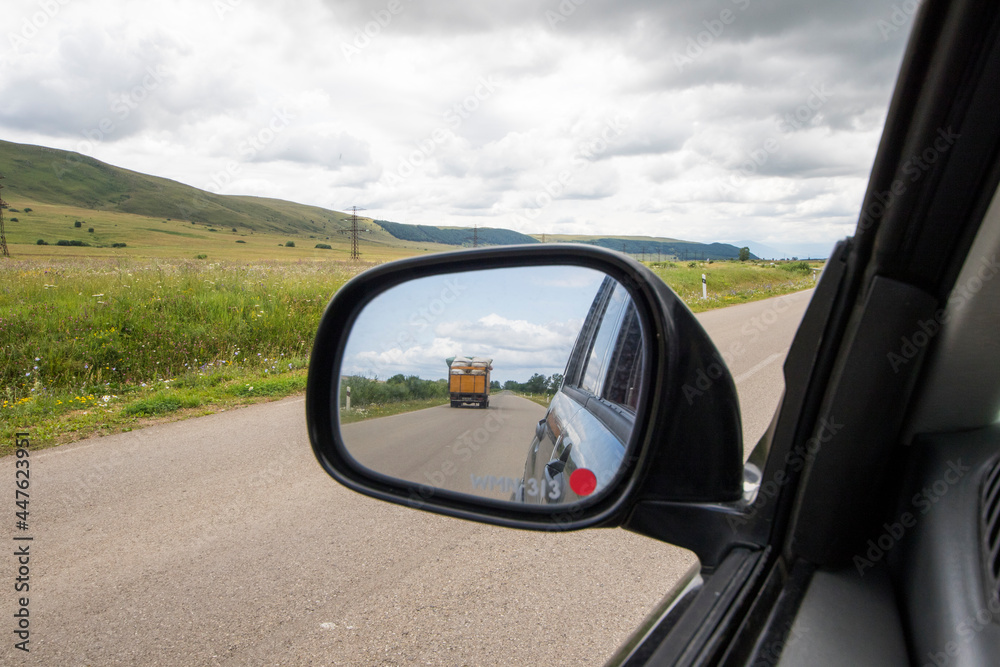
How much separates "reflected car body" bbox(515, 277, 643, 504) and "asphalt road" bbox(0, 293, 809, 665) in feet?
2.74

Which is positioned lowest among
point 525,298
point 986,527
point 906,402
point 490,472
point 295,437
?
point 295,437

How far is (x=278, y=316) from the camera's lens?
11.0 metres

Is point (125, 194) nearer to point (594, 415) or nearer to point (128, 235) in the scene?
point (128, 235)

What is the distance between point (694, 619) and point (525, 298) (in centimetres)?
76

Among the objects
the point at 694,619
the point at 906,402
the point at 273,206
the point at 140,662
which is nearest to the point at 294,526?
the point at 140,662

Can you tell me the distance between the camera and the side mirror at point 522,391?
1.08 m

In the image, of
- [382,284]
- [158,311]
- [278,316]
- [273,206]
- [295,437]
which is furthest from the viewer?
[273,206]

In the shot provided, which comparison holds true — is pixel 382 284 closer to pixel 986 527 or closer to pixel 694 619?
pixel 694 619

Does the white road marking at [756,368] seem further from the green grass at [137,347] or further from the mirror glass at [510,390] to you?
the mirror glass at [510,390]

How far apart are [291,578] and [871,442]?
2.94 meters

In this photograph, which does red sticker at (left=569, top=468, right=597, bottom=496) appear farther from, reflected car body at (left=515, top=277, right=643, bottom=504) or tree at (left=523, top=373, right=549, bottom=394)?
tree at (left=523, top=373, right=549, bottom=394)

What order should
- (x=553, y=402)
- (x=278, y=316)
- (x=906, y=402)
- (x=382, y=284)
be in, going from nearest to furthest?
(x=906, y=402), (x=553, y=402), (x=382, y=284), (x=278, y=316)

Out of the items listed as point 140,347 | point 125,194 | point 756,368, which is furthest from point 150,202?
point 756,368

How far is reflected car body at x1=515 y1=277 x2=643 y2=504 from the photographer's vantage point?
1275 mm
